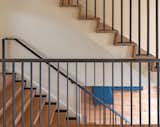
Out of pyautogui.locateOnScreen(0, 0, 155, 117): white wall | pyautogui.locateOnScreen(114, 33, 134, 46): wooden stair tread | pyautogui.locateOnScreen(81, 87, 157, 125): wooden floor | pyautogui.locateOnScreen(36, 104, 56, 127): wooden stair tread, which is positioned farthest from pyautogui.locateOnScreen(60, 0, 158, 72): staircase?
pyautogui.locateOnScreen(81, 87, 157, 125): wooden floor

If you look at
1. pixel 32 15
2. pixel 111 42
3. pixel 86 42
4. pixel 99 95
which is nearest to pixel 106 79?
Result: pixel 86 42

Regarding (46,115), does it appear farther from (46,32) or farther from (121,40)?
(121,40)

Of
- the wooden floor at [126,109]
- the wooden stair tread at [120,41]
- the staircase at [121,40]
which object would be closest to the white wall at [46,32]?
the staircase at [121,40]

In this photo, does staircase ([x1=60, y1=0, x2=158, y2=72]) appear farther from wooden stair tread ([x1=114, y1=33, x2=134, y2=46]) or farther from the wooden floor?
the wooden floor

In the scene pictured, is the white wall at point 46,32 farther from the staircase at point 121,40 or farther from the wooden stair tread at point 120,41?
the wooden stair tread at point 120,41

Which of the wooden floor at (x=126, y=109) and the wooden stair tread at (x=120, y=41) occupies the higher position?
the wooden stair tread at (x=120, y=41)

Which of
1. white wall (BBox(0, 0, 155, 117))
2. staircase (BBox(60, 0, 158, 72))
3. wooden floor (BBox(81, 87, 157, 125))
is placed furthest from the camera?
wooden floor (BBox(81, 87, 157, 125))

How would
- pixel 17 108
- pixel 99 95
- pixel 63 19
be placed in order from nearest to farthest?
pixel 17 108, pixel 63 19, pixel 99 95

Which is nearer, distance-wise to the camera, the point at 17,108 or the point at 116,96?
the point at 17,108

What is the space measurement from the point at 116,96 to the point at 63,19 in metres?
4.01

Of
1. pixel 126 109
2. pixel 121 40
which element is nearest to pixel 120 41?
pixel 121 40

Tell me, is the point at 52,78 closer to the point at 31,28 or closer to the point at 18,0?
the point at 31,28

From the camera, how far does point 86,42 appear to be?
4.89 m

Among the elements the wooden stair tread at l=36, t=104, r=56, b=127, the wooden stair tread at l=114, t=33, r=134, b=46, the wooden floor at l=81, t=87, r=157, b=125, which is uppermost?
the wooden stair tread at l=114, t=33, r=134, b=46
